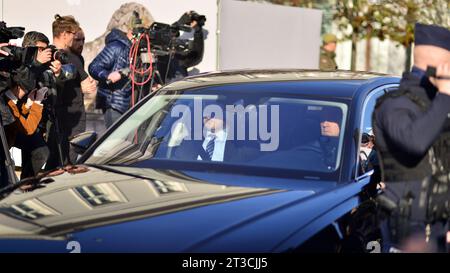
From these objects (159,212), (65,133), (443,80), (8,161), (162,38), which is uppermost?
(443,80)

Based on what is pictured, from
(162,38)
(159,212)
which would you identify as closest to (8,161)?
(162,38)

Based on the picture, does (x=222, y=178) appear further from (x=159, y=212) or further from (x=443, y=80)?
(x=443, y=80)

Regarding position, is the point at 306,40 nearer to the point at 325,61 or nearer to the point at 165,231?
the point at 325,61

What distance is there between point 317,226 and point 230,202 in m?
0.47

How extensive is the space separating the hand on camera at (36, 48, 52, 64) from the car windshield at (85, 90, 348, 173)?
9.37 ft

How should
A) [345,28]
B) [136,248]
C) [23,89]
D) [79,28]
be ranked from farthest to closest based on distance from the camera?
[345,28] → [79,28] → [23,89] → [136,248]

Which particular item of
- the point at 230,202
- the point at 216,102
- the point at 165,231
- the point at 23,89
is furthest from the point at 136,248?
the point at 23,89

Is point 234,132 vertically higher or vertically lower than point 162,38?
lower

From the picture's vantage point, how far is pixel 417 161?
3900mm

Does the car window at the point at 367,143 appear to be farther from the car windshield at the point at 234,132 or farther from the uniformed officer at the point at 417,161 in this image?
the uniformed officer at the point at 417,161

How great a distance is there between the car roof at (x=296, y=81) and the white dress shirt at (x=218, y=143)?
0.32 m

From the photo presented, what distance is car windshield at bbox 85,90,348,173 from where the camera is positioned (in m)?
4.81

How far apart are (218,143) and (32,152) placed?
3379 millimetres

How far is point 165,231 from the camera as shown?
3643mm
